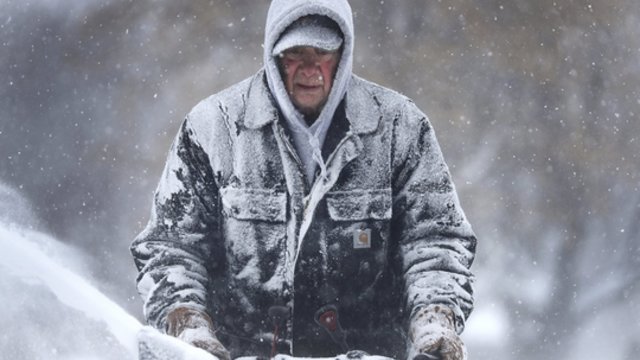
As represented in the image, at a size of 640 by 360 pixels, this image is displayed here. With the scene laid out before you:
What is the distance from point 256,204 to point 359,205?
275 millimetres

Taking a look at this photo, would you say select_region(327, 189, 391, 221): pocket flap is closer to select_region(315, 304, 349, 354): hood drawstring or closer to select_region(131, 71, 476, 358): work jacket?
select_region(131, 71, 476, 358): work jacket

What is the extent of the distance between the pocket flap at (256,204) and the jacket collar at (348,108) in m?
0.18

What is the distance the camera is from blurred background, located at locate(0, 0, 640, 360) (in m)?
14.5

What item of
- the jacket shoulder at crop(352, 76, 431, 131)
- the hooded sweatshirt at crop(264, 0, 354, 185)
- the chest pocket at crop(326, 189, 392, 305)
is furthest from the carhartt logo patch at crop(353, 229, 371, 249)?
the jacket shoulder at crop(352, 76, 431, 131)

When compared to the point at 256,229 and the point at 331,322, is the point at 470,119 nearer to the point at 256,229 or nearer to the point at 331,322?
the point at 256,229

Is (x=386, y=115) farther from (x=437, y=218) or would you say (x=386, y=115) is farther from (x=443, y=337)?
(x=443, y=337)

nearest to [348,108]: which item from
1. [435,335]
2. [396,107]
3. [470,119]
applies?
[396,107]

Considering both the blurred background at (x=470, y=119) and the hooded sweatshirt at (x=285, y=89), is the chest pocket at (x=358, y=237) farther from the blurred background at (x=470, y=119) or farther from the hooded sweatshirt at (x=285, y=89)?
the blurred background at (x=470, y=119)

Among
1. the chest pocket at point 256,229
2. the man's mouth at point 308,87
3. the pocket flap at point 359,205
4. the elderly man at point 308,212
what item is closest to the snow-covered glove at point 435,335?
the elderly man at point 308,212

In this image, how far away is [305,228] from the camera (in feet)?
12.6

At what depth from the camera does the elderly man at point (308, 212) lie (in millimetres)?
3836

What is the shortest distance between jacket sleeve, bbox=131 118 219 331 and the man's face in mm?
307

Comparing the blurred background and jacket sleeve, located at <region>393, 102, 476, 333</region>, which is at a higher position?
the blurred background

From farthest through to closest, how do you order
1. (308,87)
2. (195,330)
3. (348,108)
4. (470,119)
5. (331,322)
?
(470,119), (348,108), (308,87), (331,322), (195,330)
